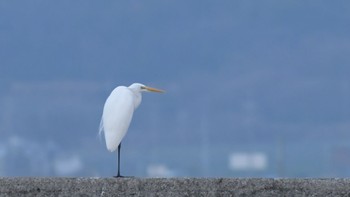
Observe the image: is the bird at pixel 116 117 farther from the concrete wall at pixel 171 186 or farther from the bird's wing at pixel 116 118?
the concrete wall at pixel 171 186

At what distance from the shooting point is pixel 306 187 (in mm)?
4734

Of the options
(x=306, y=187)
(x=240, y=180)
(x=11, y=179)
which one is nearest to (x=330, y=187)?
(x=306, y=187)

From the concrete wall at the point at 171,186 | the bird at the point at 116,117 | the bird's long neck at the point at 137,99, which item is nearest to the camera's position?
the concrete wall at the point at 171,186

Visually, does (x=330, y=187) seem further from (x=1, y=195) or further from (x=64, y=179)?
(x=1, y=195)

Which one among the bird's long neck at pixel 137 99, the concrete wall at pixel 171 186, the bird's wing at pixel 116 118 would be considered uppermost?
the bird's long neck at pixel 137 99

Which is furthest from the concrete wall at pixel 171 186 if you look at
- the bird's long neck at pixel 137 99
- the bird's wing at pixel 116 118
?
the bird's long neck at pixel 137 99

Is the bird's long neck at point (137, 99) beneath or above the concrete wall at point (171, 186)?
above

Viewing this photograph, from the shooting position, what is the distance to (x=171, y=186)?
477 cm

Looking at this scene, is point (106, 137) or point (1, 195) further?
point (106, 137)

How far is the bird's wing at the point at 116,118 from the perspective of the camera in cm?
650

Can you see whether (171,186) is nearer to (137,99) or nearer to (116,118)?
(116,118)

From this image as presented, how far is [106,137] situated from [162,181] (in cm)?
192

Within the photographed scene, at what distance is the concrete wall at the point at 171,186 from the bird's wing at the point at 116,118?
170 cm

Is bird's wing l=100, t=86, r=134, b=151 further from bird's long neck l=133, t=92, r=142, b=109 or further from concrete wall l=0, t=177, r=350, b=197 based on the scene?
concrete wall l=0, t=177, r=350, b=197
